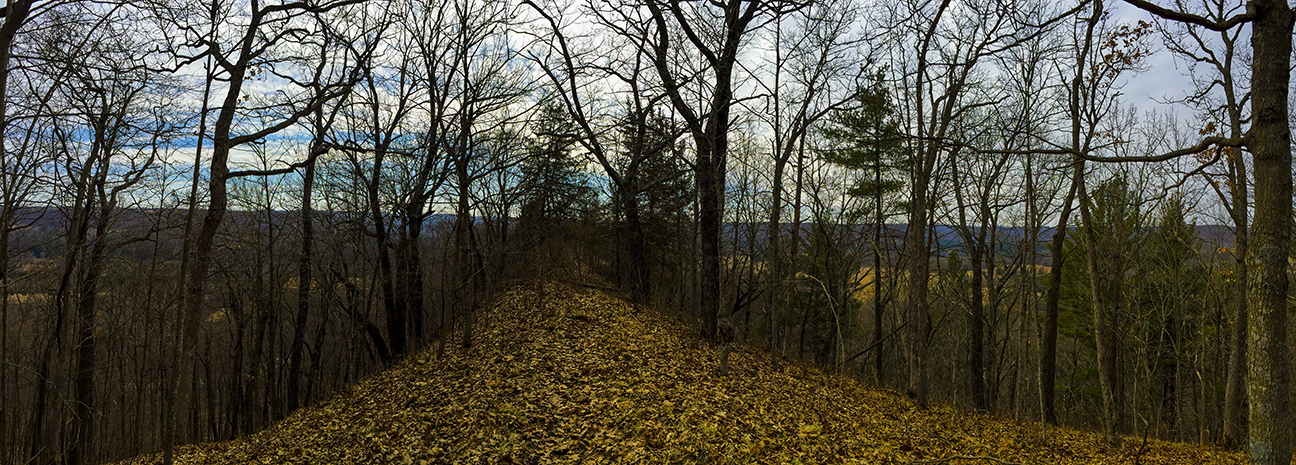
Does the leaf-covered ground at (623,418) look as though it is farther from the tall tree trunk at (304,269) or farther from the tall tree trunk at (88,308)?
the tall tree trunk at (88,308)

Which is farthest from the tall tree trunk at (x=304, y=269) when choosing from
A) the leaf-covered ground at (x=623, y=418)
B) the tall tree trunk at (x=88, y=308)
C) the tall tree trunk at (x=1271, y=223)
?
the tall tree trunk at (x=1271, y=223)

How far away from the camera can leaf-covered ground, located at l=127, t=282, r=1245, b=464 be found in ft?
22.6

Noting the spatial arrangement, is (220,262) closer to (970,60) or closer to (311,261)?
(311,261)

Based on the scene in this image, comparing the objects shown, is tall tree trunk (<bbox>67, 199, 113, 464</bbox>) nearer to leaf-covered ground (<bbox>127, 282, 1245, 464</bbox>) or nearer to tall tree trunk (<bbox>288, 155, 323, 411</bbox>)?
leaf-covered ground (<bbox>127, 282, 1245, 464</bbox>)

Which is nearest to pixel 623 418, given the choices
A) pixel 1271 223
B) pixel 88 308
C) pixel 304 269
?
pixel 1271 223

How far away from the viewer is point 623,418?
745 cm

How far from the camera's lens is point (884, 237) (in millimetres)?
19453

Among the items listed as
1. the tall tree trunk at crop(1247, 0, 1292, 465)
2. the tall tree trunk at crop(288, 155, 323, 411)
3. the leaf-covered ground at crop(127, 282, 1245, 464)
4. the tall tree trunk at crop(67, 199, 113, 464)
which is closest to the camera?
the tall tree trunk at crop(1247, 0, 1292, 465)

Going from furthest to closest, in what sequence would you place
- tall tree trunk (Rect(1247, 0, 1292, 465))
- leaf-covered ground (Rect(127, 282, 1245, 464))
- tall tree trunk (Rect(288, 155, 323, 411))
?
1. tall tree trunk (Rect(288, 155, 323, 411))
2. leaf-covered ground (Rect(127, 282, 1245, 464))
3. tall tree trunk (Rect(1247, 0, 1292, 465))

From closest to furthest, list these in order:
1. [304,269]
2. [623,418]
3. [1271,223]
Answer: [1271,223] → [623,418] → [304,269]

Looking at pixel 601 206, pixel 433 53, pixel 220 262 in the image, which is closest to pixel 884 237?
pixel 601 206

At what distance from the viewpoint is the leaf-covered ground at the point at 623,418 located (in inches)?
271

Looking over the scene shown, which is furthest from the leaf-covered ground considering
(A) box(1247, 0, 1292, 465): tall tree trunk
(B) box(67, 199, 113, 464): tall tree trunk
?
(B) box(67, 199, 113, 464): tall tree trunk

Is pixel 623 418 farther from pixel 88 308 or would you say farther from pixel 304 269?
pixel 88 308
